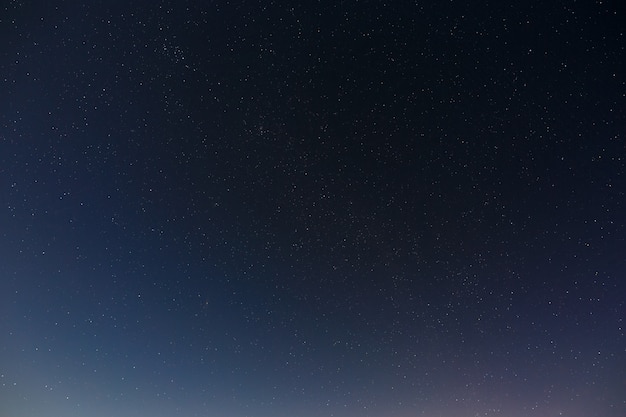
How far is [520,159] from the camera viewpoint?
990 millimetres

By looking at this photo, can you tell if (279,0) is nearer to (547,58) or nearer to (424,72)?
(424,72)

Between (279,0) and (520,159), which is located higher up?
(279,0)

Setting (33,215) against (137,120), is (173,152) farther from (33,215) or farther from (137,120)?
(33,215)

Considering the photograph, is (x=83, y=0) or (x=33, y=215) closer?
(x=83, y=0)

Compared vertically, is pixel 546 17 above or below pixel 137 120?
above

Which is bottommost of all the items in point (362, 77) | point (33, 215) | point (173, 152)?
point (33, 215)

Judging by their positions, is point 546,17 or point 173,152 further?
point 173,152

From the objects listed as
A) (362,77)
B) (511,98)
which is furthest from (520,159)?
(362,77)

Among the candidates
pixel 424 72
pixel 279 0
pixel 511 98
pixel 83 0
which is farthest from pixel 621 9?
pixel 83 0

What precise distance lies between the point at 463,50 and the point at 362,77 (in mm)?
219

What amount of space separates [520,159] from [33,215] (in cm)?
114

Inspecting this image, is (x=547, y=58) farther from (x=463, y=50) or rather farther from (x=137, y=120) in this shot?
(x=137, y=120)

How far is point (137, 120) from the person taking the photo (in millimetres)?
979

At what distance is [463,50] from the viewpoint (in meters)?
0.93
